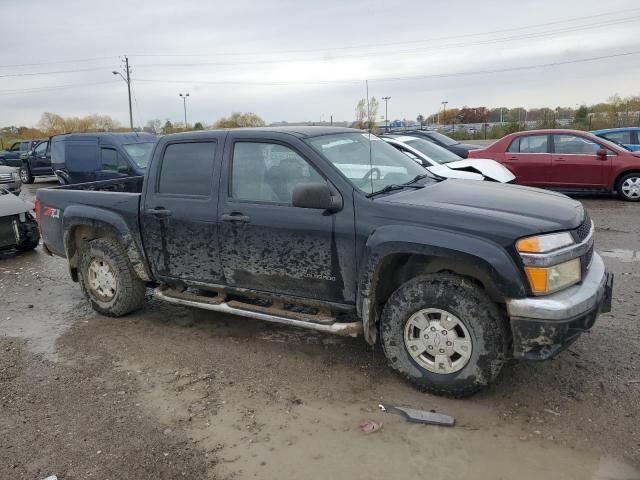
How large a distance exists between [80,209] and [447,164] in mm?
6696

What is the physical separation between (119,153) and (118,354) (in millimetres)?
8861

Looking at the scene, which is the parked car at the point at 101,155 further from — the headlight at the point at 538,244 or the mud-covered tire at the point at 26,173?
the headlight at the point at 538,244

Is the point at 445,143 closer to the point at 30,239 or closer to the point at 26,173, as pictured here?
the point at 30,239

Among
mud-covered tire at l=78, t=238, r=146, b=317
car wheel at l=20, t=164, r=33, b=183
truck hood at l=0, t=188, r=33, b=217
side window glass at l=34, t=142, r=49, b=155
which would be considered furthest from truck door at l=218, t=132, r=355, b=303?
car wheel at l=20, t=164, r=33, b=183

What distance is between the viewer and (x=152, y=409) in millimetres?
3775

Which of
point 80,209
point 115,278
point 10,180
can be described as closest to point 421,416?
point 115,278

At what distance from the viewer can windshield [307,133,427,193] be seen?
4.20m

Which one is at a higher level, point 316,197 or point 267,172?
point 267,172

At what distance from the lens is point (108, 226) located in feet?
17.3

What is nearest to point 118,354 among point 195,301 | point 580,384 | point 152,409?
point 195,301

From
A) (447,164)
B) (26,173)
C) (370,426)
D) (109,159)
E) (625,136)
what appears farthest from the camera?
(26,173)

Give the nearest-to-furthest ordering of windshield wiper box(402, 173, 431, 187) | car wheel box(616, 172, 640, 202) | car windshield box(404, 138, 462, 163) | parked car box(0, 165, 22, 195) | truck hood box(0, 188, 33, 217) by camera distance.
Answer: windshield wiper box(402, 173, 431, 187) < truck hood box(0, 188, 33, 217) < car windshield box(404, 138, 462, 163) < car wheel box(616, 172, 640, 202) < parked car box(0, 165, 22, 195)

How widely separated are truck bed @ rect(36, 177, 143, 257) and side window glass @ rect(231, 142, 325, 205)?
1.16 m

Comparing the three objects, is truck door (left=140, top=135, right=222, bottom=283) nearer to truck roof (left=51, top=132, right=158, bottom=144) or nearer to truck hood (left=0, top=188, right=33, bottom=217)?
truck hood (left=0, top=188, right=33, bottom=217)
